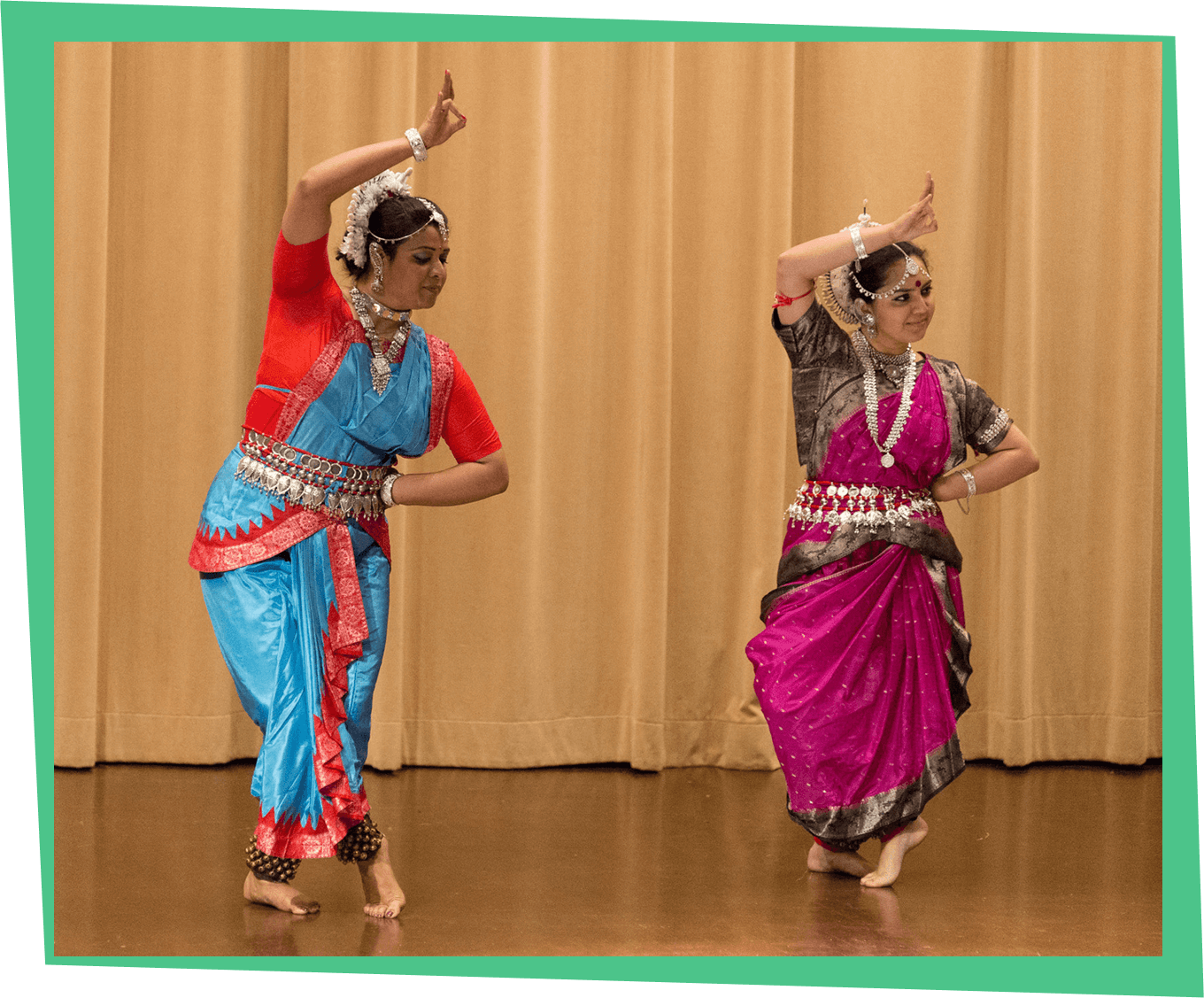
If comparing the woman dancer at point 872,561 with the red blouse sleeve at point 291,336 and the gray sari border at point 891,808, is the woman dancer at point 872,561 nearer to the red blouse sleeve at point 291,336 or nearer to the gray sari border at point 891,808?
the gray sari border at point 891,808

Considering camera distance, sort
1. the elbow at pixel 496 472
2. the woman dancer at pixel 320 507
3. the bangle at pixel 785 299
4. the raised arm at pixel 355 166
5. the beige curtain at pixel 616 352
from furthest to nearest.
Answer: the beige curtain at pixel 616 352 → the bangle at pixel 785 299 → the elbow at pixel 496 472 → the woman dancer at pixel 320 507 → the raised arm at pixel 355 166

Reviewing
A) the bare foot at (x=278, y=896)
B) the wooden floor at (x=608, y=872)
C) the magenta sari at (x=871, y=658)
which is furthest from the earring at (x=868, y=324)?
the bare foot at (x=278, y=896)

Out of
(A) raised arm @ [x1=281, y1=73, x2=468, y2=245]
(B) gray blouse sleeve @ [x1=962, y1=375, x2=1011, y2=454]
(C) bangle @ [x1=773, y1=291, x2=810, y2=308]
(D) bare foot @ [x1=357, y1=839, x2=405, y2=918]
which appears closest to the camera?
(A) raised arm @ [x1=281, y1=73, x2=468, y2=245]

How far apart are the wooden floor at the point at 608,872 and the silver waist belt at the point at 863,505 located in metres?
0.79

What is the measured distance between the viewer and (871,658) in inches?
118

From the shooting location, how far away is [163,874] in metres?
2.97

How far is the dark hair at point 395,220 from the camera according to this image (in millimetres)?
2668

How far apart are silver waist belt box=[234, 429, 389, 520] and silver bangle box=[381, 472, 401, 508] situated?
0.06m

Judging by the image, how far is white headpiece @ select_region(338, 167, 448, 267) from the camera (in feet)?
8.84

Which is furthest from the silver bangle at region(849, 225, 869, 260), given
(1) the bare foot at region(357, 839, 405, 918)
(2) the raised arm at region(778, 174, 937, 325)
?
(1) the bare foot at region(357, 839, 405, 918)

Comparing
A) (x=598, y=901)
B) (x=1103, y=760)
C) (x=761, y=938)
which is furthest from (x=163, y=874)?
(x=1103, y=760)

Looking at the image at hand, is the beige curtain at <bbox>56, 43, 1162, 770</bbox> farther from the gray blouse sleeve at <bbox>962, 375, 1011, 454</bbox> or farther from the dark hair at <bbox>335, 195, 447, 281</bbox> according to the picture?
the dark hair at <bbox>335, 195, 447, 281</bbox>

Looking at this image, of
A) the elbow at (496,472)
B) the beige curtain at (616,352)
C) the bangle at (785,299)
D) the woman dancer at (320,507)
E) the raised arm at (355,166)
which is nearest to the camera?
the raised arm at (355,166)

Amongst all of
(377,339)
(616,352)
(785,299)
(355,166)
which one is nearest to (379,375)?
(377,339)
